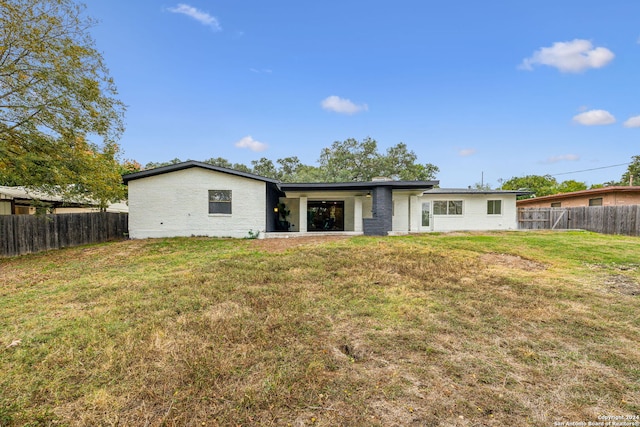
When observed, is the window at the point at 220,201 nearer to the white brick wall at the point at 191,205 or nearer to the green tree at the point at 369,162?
the white brick wall at the point at 191,205

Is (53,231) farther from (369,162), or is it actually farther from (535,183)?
(535,183)

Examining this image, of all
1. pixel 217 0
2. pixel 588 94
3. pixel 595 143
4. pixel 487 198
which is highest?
pixel 217 0

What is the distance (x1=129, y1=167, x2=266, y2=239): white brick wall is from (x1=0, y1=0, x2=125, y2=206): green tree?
86.6 inches

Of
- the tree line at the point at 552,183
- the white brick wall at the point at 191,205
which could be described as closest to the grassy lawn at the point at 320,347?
the white brick wall at the point at 191,205

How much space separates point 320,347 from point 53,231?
1326 cm

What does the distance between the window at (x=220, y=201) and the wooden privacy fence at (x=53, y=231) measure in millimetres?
4959

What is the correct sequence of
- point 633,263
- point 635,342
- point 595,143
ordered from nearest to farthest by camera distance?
point 635,342 → point 633,263 → point 595,143

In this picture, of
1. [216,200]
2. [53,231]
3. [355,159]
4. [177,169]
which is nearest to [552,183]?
[355,159]

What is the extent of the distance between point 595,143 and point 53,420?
34212 millimetres

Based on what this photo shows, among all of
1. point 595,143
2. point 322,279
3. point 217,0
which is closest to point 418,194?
point 322,279

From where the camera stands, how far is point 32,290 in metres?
5.49

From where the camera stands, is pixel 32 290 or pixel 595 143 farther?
pixel 595 143

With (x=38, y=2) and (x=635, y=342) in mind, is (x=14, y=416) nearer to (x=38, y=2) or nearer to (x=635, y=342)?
(x=635, y=342)

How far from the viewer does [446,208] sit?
1636cm
